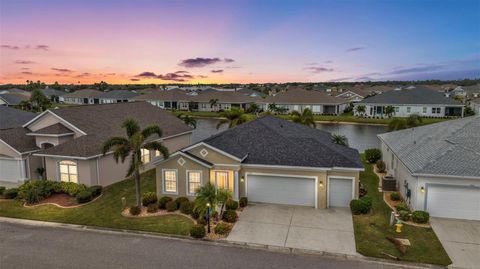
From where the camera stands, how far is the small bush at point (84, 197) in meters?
20.7

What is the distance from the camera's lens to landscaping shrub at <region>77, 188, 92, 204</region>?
68.0 feet

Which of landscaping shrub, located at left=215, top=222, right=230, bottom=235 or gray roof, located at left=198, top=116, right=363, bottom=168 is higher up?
gray roof, located at left=198, top=116, right=363, bottom=168

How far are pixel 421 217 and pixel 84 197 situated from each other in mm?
19195

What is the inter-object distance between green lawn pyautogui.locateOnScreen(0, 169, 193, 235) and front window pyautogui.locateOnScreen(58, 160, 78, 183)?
262 cm

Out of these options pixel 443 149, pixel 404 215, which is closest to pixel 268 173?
pixel 404 215

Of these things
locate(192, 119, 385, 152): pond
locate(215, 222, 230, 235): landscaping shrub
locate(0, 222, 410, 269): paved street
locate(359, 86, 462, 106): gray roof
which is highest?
locate(359, 86, 462, 106): gray roof

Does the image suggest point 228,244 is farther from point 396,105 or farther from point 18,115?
point 396,105

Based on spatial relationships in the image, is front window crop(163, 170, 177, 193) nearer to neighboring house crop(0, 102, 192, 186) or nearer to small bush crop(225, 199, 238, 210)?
small bush crop(225, 199, 238, 210)

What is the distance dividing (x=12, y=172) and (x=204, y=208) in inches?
673

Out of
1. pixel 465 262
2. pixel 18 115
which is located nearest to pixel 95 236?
pixel 465 262

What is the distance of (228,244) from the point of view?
1536 centimetres

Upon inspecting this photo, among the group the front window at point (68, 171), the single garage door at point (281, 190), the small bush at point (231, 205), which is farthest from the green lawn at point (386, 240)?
the front window at point (68, 171)

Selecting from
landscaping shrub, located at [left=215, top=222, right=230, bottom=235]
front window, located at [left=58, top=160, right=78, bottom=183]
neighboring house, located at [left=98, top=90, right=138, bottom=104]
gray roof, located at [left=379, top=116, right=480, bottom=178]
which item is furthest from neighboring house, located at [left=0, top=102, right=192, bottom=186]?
neighboring house, located at [left=98, top=90, right=138, bottom=104]

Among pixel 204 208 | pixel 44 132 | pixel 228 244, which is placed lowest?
pixel 228 244
